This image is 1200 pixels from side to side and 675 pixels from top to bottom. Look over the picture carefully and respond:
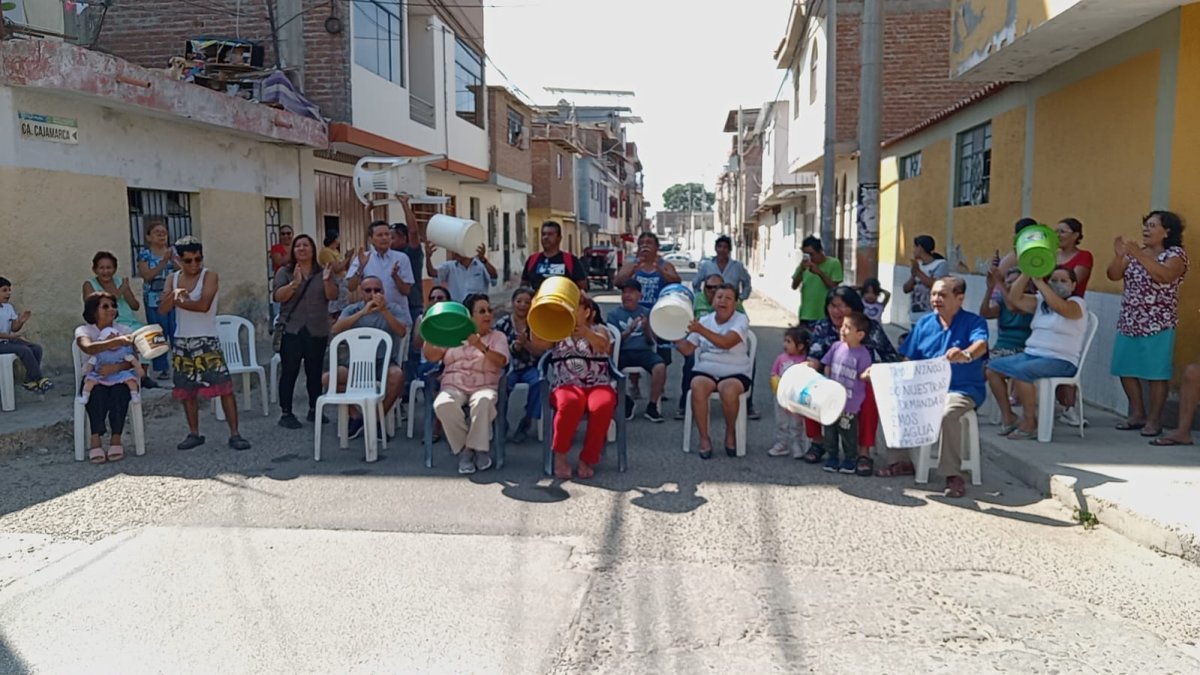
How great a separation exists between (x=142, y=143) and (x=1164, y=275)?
1004cm

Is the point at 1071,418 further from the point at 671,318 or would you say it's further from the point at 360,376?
the point at 360,376

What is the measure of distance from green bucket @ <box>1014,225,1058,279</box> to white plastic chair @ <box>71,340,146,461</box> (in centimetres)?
640

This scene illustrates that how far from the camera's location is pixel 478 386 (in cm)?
621

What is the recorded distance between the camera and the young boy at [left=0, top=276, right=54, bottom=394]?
7.68 metres

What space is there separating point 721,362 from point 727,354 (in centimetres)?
8

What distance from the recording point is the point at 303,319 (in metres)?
7.45

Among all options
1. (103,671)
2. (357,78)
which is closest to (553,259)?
(103,671)

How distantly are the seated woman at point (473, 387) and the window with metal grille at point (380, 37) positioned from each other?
9.31 metres

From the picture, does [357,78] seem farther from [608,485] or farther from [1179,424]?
[1179,424]

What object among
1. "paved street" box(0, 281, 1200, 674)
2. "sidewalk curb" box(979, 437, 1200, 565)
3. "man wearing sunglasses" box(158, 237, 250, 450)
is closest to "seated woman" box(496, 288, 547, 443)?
"paved street" box(0, 281, 1200, 674)

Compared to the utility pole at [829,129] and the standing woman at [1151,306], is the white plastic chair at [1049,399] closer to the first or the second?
the standing woman at [1151,306]

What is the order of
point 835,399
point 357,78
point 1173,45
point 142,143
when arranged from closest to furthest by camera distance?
1. point 835,399
2. point 1173,45
3. point 142,143
4. point 357,78

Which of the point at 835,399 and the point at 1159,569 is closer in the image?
the point at 1159,569

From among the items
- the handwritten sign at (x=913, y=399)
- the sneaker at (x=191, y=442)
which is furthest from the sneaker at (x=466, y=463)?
the handwritten sign at (x=913, y=399)
